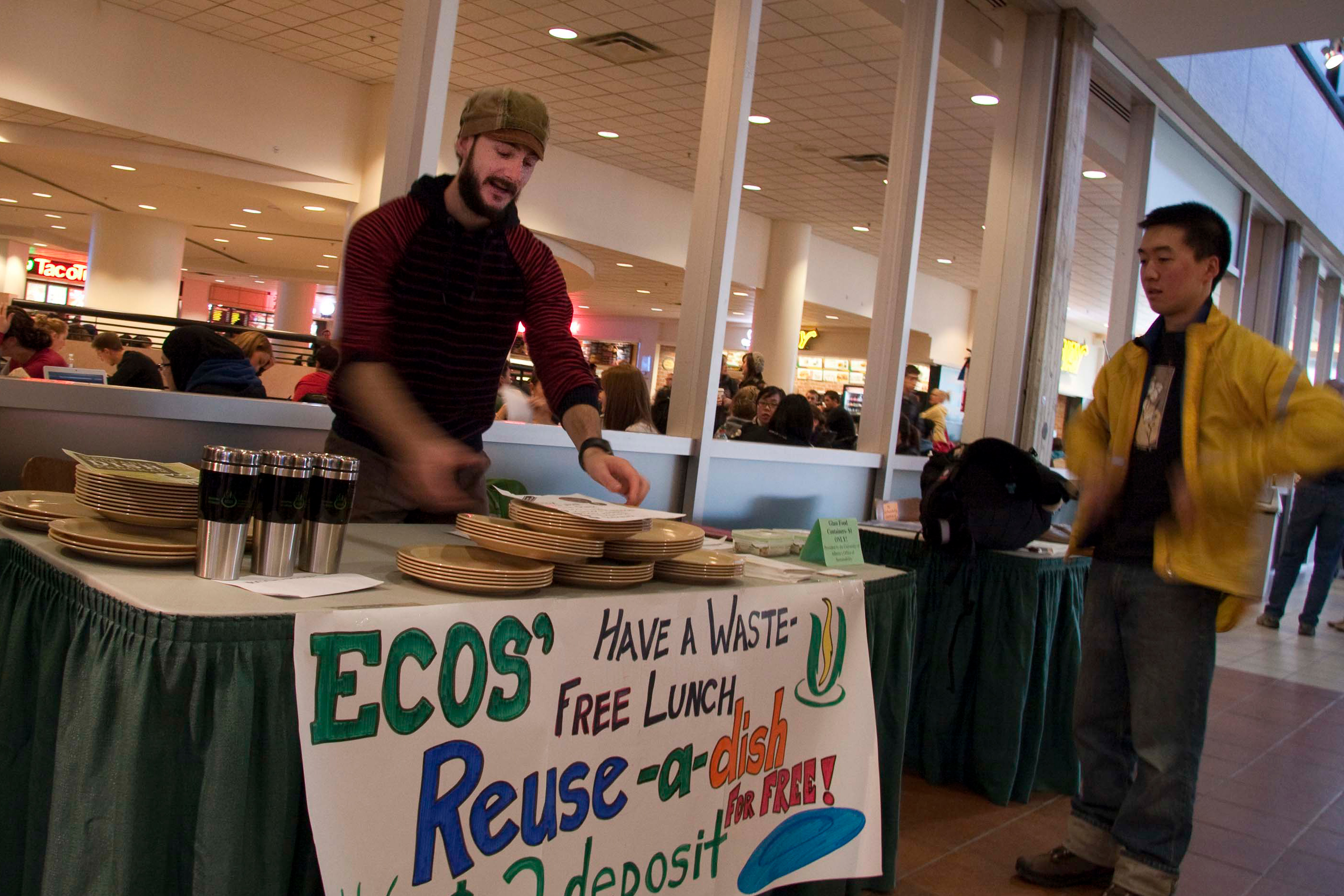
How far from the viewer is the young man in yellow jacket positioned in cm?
214

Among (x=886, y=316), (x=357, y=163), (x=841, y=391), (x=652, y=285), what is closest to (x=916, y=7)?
(x=886, y=316)

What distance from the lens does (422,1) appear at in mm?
2691

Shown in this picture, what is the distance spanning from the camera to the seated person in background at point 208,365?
326 centimetres

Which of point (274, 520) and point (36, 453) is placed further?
point (36, 453)

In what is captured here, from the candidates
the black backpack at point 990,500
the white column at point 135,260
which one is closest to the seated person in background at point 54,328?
the black backpack at point 990,500

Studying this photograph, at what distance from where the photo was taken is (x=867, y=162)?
28.2 feet

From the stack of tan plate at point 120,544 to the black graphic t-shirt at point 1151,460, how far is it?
1.99 m

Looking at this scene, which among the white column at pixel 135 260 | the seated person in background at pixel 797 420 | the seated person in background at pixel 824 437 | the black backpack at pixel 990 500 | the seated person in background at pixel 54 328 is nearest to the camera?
the black backpack at pixel 990 500

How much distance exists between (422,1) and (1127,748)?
264cm

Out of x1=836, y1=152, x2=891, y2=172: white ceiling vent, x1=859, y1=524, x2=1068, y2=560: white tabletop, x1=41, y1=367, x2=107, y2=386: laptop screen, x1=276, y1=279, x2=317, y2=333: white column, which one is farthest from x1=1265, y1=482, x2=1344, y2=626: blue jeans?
x1=276, y1=279, x2=317, y2=333: white column

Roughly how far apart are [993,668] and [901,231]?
6.90 ft

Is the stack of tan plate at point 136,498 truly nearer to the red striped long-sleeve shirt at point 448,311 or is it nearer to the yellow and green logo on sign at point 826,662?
the red striped long-sleeve shirt at point 448,311

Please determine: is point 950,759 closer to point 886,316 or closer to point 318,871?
point 886,316

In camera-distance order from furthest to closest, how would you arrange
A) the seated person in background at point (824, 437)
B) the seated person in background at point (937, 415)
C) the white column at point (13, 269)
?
the white column at point (13, 269), the seated person in background at point (937, 415), the seated person in background at point (824, 437)
